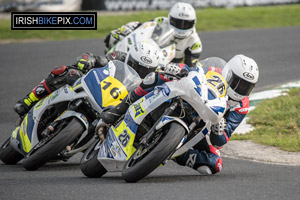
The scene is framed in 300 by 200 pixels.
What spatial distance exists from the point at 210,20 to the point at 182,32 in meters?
10.8

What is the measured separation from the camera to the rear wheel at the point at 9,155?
25.3ft

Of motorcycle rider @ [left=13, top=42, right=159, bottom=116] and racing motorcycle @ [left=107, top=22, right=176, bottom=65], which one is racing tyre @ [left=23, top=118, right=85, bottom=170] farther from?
racing motorcycle @ [left=107, top=22, right=176, bottom=65]

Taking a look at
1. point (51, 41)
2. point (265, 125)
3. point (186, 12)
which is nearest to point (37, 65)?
point (51, 41)

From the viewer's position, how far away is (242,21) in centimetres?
2206

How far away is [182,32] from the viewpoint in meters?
11.3

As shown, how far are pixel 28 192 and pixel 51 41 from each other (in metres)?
13.0

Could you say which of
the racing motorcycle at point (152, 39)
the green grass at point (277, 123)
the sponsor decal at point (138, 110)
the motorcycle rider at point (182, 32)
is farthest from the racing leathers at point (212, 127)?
the motorcycle rider at point (182, 32)

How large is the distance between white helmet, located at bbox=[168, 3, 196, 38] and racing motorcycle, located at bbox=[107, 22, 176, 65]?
0.12 metres

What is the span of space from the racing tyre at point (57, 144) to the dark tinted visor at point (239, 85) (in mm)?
1608

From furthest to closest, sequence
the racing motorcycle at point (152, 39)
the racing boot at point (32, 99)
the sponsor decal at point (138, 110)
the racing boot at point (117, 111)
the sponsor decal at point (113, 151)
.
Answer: the racing motorcycle at point (152, 39) → the racing boot at point (32, 99) → the racing boot at point (117, 111) → the sponsor decal at point (113, 151) → the sponsor decal at point (138, 110)

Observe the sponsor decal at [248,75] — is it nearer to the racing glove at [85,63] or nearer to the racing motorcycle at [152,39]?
the racing glove at [85,63]

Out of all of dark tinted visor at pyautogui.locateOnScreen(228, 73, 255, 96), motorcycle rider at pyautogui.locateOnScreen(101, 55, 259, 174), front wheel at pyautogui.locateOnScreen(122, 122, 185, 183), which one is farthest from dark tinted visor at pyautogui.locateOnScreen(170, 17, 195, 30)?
front wheel at pyautogui.locateOnScreen(122, 122, 185, 183)

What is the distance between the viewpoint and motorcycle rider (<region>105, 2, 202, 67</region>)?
444 inches

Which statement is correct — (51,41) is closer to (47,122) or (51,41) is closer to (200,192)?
(47,122)
